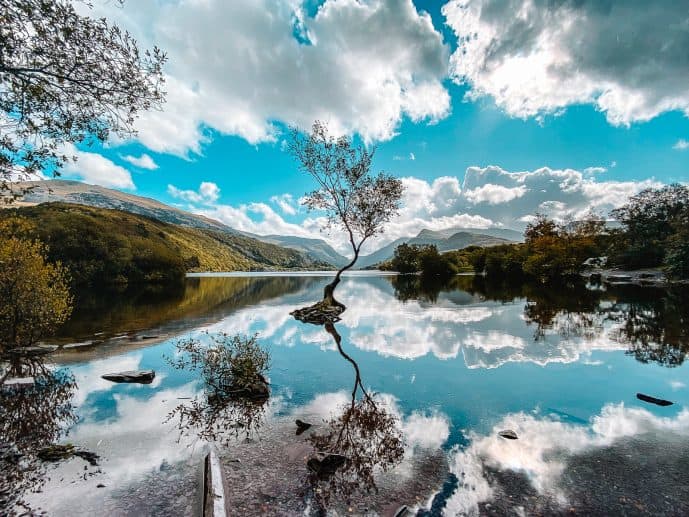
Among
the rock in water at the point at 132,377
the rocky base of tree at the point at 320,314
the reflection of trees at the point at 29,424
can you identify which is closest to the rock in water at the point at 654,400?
the reflection of trees at the point at 29,424

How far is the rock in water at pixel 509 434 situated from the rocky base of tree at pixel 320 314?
2265cm

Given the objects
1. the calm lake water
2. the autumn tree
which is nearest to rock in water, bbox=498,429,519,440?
the calm lake water

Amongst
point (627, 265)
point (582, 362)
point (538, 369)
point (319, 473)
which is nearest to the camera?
point (319, 473)

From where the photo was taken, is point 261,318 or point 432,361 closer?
point 432,361

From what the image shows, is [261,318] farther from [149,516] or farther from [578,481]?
[578,481]

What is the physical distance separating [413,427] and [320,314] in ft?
81.1

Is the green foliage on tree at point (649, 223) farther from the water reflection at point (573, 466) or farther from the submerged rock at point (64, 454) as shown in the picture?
the submerged rock at point (64, 454)

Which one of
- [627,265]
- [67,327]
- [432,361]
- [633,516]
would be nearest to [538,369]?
[432,361]

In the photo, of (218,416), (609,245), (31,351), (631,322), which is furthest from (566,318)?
(609,245)

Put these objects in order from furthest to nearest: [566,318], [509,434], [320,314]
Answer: [320,314] < [566,318] < [509,434]

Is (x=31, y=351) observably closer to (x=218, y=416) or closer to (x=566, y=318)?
(x=218, y=416)

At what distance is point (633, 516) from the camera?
6.25m

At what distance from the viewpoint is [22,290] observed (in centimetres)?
1791

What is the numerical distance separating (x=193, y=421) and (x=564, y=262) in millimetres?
92136
